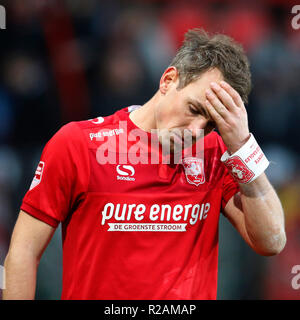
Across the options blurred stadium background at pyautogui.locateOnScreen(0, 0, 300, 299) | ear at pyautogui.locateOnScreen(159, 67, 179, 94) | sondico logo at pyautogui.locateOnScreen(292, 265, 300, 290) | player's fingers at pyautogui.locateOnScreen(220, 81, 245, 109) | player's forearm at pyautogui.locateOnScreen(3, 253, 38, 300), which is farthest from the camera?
blurred stadium background at pyautogui.locateOnScreen(0, 0, 300, 299)

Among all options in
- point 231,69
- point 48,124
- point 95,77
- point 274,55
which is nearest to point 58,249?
point 48,124

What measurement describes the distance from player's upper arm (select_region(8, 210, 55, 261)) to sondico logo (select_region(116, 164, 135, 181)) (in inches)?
14.1

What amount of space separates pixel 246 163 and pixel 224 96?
11.4 inches

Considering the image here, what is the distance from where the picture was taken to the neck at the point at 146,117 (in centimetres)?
211

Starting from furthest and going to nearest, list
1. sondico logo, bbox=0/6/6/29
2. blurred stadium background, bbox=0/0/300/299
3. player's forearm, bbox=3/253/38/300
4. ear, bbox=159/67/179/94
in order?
sondico logo, bbox=0/6/6/29, blurred stadium background, bbox=0/0/300/299, ear, bbox=159/67/179/94, player's forearm, bbox=3/253/38/300

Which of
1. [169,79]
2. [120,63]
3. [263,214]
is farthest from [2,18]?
[263,214]

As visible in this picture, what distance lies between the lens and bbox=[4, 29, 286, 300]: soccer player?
75.3 inches

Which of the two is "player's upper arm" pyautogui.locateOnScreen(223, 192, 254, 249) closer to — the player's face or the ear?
the player's face

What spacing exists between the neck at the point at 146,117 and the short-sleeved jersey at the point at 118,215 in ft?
0.13

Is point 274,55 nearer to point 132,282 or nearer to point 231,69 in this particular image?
point 231,69

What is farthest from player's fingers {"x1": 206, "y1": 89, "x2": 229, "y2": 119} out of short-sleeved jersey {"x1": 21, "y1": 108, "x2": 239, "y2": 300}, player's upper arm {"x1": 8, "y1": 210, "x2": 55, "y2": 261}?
player's upper arm {"x1": 8, "y1": 210, "x2": 55, "y2": 261}

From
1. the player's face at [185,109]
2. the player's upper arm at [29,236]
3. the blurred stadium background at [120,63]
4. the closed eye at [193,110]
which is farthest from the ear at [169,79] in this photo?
the blurred stadium background at [120,63]

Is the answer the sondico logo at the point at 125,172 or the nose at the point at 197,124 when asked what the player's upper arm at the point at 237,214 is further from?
the sondico logo at the point at 125,172

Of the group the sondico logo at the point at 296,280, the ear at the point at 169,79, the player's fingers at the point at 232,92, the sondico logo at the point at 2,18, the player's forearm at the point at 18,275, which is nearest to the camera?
the player's forearm at the point at 18,275
